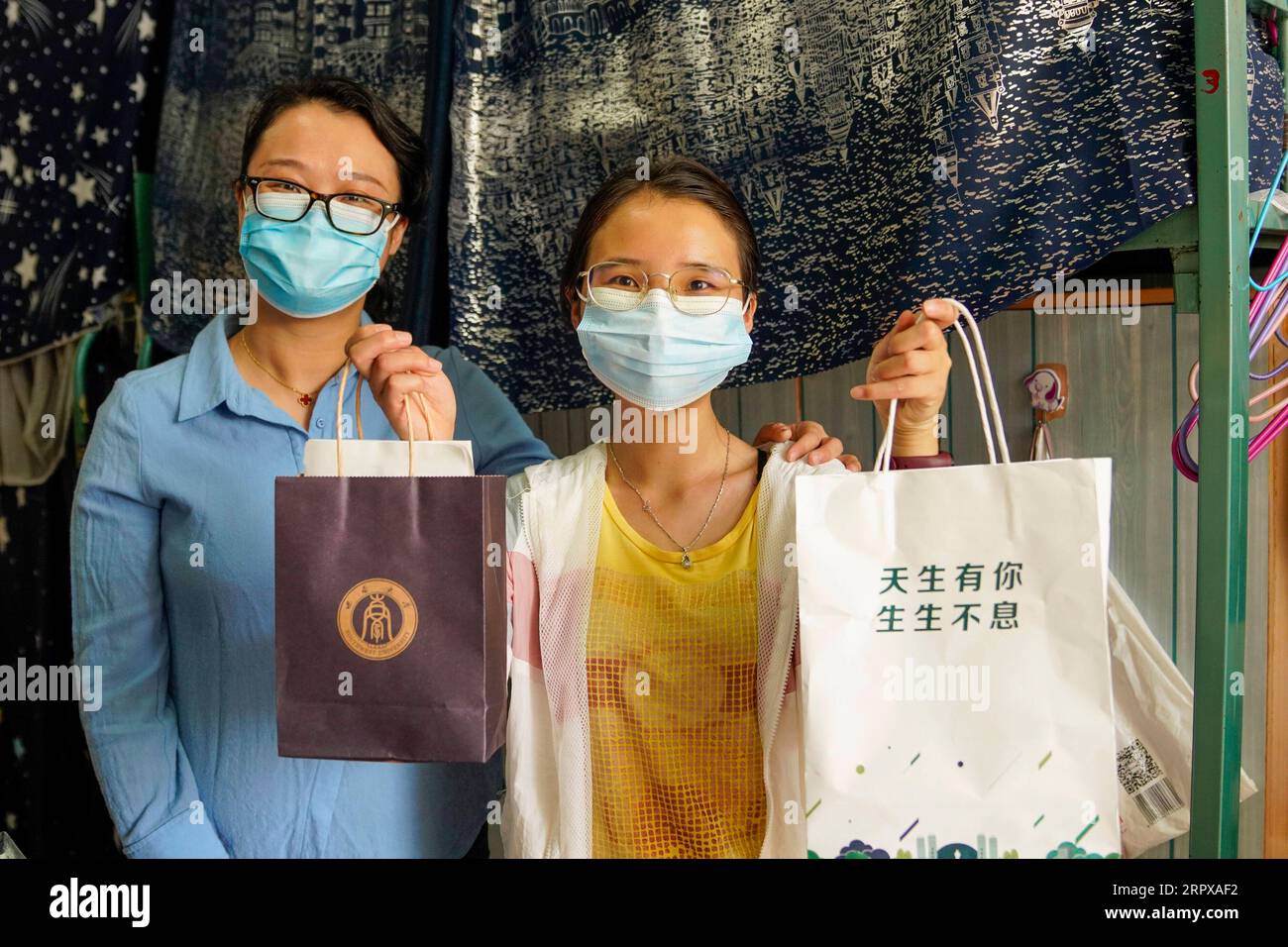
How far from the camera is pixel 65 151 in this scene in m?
2.06

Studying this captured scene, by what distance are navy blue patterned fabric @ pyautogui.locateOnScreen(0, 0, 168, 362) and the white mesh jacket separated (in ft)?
4.57

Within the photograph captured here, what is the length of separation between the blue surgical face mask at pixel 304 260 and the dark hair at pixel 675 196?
0.30 metres

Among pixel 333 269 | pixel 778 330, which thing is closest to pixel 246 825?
pixel 333 269

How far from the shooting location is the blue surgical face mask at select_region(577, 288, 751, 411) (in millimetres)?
1209

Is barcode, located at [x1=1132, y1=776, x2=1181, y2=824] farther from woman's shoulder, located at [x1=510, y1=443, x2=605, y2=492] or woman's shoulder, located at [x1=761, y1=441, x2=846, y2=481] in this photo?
woman's shoulder, located at [x1=510, y1=443, x2=605, y2=492]

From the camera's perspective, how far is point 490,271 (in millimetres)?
1867

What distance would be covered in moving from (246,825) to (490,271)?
104 cm

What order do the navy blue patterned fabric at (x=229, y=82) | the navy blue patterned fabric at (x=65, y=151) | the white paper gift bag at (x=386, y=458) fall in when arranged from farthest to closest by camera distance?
the navy blue patterned fabric at (x=65, y=151) < the navy blue patterned fabric at (x=229, y=82) < the white paper gift bag at (x=386, y=458)

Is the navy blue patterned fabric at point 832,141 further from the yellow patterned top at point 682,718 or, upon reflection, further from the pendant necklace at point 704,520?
the yellow patterned top at point 682,718

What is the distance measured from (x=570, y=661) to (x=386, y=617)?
0.81 feet

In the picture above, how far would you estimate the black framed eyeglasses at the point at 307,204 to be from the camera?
131 cm

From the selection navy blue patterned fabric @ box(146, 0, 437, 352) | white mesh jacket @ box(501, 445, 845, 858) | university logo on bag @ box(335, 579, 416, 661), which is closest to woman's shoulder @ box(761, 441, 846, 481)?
white mesh jacket @ box(501, 445, 845, 858)

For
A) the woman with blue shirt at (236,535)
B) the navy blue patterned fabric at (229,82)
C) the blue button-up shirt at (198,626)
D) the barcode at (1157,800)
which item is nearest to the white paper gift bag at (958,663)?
the woman with blue shirt at (236,535)
